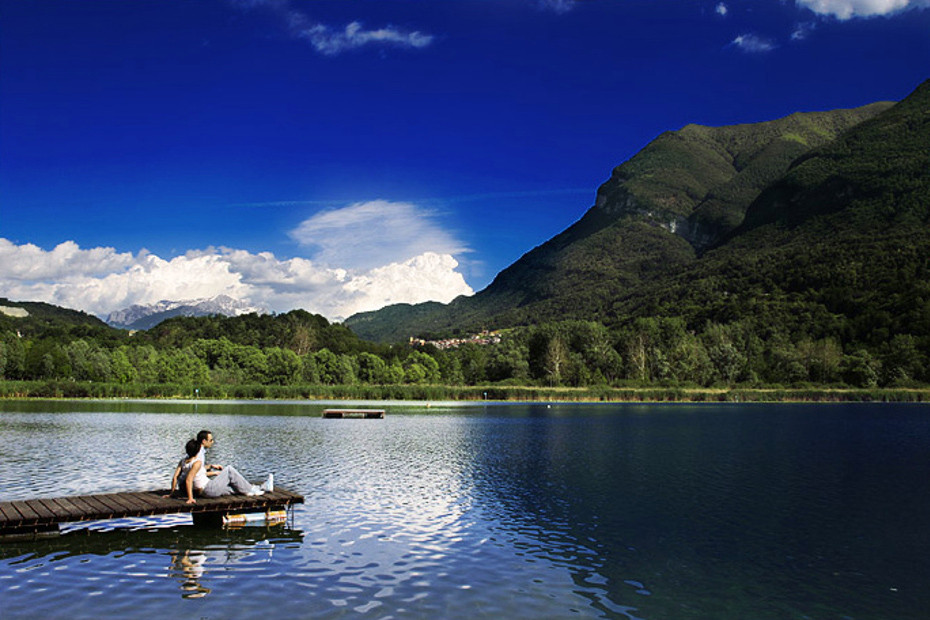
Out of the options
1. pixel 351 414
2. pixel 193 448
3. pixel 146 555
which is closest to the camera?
pixel 146 555

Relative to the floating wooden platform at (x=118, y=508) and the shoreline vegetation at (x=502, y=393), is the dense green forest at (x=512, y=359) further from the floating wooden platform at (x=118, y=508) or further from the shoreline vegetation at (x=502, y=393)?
the floating wooden platform at (x=118, y=508)

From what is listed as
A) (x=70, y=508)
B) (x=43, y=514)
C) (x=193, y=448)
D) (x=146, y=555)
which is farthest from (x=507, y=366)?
(x=146, y=555)

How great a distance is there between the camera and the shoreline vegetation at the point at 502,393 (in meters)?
103

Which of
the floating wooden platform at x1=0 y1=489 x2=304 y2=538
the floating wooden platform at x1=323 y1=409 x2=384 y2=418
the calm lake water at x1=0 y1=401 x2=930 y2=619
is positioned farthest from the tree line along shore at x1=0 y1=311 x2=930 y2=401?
the floating wooden platform at x1=0 y1=489 x2=304 y2=538

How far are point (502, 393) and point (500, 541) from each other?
90.7m

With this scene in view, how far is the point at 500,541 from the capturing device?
16.8 meters

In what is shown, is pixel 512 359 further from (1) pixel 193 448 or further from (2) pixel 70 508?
(2) pixel 70 508

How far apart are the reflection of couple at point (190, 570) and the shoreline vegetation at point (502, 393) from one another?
294 feet

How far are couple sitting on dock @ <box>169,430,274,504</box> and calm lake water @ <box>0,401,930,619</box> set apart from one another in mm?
1051

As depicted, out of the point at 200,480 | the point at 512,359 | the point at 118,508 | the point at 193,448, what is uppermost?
the point at 512,359

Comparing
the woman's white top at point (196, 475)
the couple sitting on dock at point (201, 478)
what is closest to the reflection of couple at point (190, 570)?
the couple sitting on dock at point (201, 478)

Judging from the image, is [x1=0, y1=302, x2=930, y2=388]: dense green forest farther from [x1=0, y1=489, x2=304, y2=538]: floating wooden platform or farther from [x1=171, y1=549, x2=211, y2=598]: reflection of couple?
[x1=171, y1=549, x2=211, y2=598]: reflection of couple

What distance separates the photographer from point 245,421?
5822cm

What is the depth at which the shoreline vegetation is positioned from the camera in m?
103
